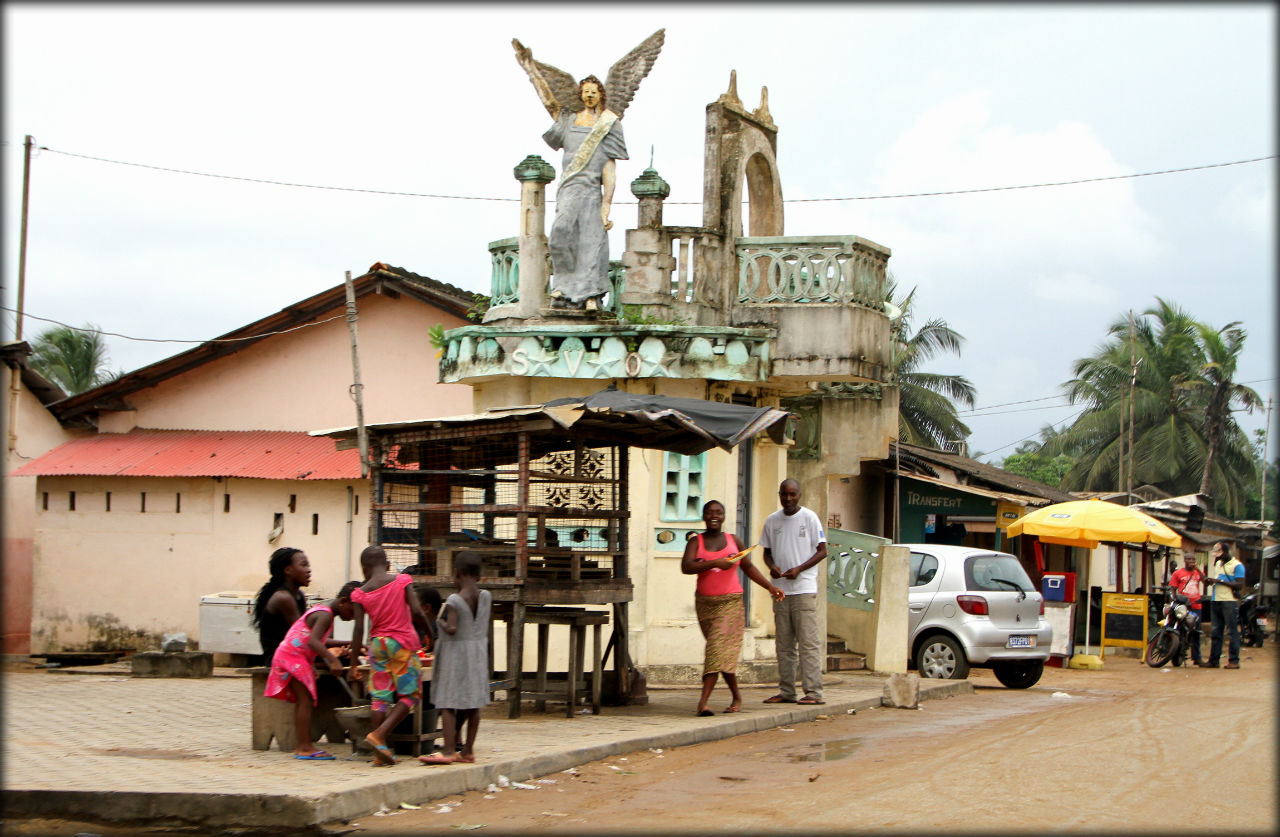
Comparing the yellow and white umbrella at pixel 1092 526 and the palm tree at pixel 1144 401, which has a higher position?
the palm tree at pixel 1144 401

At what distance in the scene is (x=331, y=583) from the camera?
19.6m

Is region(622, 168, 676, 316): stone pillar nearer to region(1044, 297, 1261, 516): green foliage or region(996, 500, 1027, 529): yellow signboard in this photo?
region(996, 500, 1027, 529): yellow signboard

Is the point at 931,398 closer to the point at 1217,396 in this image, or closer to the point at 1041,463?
the point at 1217,396

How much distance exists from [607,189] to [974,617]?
22.5 ft

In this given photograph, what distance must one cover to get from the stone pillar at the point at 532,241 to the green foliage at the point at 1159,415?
105 ft

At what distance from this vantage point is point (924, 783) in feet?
27.6

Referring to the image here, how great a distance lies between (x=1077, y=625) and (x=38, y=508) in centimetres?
1968

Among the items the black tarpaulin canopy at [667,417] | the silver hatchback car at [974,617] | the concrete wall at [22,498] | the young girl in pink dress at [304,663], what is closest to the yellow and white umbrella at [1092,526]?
the silver hatchback car at [974,617]

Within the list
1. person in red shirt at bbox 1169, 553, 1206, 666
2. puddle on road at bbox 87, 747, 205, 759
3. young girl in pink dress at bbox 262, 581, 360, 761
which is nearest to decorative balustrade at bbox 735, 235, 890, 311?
young girl in pink dress at bbox 262, 581, 360, 761

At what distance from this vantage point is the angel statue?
1480cm

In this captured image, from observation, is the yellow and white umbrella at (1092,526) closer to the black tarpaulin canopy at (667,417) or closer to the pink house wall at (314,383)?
the pink house wall at (314,383)

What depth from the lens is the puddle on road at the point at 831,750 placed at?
9.87 m

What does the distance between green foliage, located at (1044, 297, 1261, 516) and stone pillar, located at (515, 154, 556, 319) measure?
31.9 metres

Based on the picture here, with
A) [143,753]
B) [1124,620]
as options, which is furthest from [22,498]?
[1124,620]
